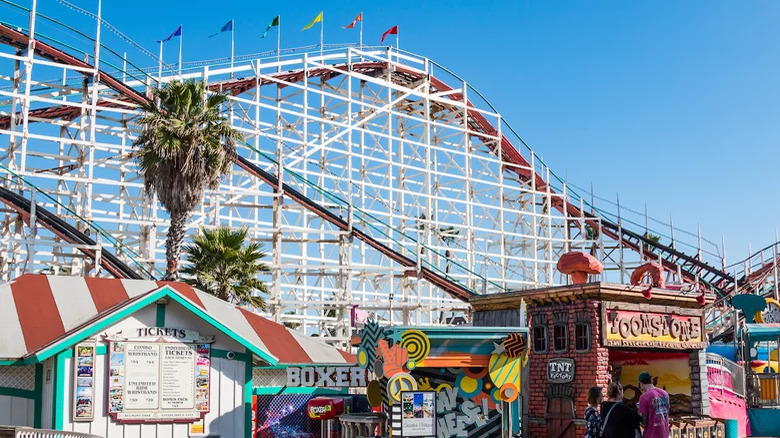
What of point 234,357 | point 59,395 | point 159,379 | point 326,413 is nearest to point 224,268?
point 234,357

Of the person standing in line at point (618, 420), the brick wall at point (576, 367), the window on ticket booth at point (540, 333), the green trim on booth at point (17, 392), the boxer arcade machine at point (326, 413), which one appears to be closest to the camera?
the person standing in line at point (618, 420)

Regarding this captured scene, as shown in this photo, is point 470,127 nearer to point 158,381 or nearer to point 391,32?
point 391,32

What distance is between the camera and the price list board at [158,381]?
42.3ft

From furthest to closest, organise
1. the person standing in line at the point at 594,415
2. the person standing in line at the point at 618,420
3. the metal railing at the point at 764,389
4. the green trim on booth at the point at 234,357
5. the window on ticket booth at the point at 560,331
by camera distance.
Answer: the metal railing at the point at 764,389 < the window on ticket booth at the point at 560,331 < the green trim on booth at the point at 234,357 < the person standing in line at the point at 594,415 < the person standing in line at the point at 618,420

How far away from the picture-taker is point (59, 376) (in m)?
12.6

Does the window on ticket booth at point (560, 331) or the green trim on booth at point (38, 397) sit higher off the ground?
the window on ticket booth at point (560, 331)

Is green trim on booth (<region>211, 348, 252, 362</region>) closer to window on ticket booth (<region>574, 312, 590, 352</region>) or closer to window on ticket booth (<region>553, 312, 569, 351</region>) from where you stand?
window on ticket booth (<region>553, 312, 569, 351</region>)

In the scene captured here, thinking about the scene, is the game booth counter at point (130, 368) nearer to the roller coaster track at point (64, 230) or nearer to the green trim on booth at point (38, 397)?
the green trim on booth at point (38, 397)

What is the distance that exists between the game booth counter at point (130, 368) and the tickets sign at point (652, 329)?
4.83 metres

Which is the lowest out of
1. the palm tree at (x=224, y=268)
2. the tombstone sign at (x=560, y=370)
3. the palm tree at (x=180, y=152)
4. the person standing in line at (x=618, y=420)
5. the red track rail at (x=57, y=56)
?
the person standing in line at (x=618, y=420)

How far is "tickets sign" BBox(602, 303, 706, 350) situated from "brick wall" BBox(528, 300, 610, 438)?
212 millimetres

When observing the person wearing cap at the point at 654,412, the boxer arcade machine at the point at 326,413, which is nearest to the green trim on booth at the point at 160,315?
the boxer arcade machine at the point at 326,413

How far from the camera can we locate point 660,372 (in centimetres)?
1770

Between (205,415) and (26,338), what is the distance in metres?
2.66
